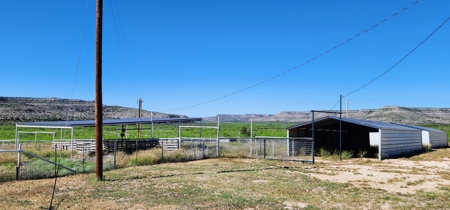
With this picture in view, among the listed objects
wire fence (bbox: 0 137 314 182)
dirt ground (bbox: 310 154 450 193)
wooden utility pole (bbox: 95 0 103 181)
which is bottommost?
dirt ground (bbox: 310 154 450 193)

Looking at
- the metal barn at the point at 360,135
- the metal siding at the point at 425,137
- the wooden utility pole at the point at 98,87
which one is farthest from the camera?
the metal siding at the point at 425,137

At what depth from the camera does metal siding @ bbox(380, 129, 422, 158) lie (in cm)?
2528

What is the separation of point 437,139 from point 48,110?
95.8 meters

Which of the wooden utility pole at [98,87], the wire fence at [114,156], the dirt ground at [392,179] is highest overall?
the wooden utility pole at [98,87]

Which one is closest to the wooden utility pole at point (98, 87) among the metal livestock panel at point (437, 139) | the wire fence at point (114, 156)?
the wire fence at point (114, 156)

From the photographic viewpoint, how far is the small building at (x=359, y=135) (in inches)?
1037

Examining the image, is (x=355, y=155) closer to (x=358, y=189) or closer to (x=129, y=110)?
(x=358, y=189)

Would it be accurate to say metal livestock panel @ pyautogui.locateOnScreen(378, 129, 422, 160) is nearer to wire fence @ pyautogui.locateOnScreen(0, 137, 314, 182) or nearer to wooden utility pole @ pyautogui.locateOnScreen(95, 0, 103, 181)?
wire fence @ pyautogui.locateOnScreen(0, 137, 314, 182)

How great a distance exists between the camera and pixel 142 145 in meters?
26.6

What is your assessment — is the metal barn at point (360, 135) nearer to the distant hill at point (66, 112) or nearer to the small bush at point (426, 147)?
the small bush at point (426, 147)

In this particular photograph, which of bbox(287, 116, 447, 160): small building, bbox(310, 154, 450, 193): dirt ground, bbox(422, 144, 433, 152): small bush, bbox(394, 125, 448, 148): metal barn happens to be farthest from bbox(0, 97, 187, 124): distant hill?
bbox(310, 154, 450, 193): dirt ground

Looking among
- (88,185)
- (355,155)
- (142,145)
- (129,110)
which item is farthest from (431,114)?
(88,185)

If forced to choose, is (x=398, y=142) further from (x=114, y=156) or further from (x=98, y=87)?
(x=98, y=87)

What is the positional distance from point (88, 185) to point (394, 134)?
72.0ft
